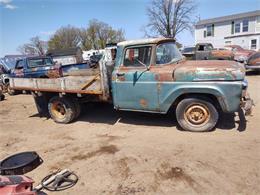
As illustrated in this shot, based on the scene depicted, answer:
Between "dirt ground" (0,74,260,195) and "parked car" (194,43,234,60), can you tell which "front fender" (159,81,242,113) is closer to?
"dirt ground" (0,74,260,195)

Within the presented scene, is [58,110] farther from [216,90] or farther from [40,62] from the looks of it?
[40,62]

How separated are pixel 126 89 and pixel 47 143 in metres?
2.08

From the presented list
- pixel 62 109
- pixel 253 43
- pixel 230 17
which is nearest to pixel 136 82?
pixel 62 109

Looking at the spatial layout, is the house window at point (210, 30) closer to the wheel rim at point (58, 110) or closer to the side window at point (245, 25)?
the side window at point (245, 25)

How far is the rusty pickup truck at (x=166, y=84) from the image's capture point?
15.6 ft

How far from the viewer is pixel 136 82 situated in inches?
212

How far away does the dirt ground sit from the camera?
3445 mm

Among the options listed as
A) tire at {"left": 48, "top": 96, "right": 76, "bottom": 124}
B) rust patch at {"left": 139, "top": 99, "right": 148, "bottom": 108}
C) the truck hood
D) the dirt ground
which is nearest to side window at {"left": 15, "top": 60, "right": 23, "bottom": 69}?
the dirt ground

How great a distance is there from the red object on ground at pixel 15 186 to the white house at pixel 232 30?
31059 mm

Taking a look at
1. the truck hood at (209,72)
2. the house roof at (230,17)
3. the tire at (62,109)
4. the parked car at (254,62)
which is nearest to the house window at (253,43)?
the house roof at (230,17)

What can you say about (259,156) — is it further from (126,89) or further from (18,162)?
(18,162)

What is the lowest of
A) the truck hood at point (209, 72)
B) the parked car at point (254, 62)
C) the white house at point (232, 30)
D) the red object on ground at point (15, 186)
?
the red object on ground at point (15, 186)

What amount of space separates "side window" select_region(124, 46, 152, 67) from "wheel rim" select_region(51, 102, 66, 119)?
233cm

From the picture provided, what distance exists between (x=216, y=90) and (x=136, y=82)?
1663 millimetres
